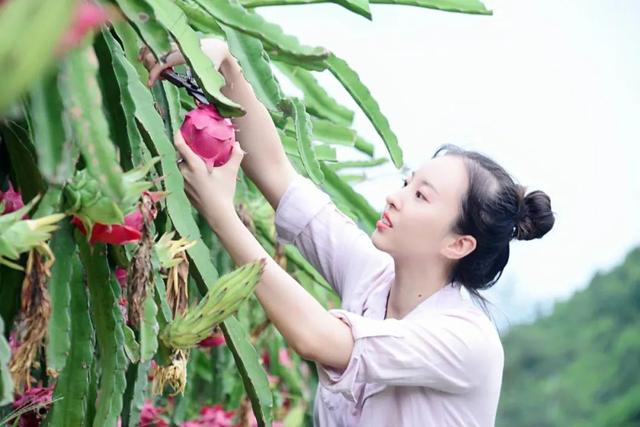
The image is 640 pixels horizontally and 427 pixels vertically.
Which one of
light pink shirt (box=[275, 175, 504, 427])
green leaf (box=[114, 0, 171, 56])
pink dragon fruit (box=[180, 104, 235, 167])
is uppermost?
green leaf (box=[114, 0, 171, 56])

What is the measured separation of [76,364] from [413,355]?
0.52 metres

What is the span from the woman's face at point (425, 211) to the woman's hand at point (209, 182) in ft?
1.00

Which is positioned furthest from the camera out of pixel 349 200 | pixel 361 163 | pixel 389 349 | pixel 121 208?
pixel 361 163

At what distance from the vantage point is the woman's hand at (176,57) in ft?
6.28

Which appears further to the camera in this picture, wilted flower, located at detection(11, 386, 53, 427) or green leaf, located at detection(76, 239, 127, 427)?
wilted flower, located at detection(11, 386, 53, 427)

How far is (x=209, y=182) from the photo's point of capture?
1.95 meters

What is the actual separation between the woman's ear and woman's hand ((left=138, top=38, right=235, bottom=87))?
479 millimetres

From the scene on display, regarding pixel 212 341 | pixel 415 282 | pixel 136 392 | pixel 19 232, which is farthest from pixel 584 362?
pixel 19 232

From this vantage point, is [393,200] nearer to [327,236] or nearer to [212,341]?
[327,236]

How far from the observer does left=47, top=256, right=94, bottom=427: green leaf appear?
5.82 feet

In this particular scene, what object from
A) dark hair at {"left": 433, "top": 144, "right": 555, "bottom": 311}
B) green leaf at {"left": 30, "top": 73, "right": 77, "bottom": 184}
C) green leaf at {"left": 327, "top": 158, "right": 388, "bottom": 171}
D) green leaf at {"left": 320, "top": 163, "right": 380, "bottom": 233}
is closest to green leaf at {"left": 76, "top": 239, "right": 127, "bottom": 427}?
green leaf at {"left": 30, "top": 73, "right": 77, "bottom": 184}

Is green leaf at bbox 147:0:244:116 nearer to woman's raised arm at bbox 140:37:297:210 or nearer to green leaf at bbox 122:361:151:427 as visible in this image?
woman's raised arm at bbox 140:37:297:210

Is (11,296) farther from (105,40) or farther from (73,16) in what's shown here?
(73,16)

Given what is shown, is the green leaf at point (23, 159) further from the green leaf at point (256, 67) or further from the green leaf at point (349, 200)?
the green leaf at point (349, 200)
